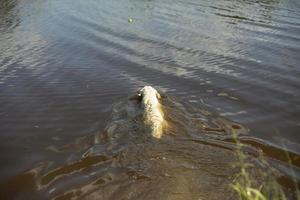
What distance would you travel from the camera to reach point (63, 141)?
27.9ft

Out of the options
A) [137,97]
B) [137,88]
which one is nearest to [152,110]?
[137,97]

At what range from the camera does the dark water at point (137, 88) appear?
7109 millimetres

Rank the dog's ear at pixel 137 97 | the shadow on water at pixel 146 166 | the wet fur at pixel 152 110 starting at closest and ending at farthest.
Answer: the shadow on water at pixel 146 166 → the wet fur at pixel 152 110 → the dog's ear at pixel 137 97

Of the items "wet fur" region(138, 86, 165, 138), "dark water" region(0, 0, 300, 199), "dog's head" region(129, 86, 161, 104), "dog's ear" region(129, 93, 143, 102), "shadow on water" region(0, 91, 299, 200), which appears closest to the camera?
"shadow on water" region(0, 91, 299, 200)

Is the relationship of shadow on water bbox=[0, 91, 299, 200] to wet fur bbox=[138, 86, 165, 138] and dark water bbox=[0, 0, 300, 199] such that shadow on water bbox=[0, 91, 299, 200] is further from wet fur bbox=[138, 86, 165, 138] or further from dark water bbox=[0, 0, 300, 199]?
wet fur bbox=[138, 86, 165, 138]

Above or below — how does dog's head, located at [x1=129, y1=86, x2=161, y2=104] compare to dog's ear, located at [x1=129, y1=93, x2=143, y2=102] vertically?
above

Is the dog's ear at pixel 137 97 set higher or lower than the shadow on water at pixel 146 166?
lower

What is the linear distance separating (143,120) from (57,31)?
341 inches

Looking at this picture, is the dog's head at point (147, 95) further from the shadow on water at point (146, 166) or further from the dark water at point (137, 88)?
the shadow on water at point (146, 166)

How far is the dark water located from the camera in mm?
7109

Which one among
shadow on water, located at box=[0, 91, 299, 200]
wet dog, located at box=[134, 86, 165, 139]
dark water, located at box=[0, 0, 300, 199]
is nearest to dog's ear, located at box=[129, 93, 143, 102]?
wet dog, located at box=[134, 86, 165, 139]

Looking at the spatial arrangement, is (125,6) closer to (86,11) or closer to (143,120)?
(86,11)

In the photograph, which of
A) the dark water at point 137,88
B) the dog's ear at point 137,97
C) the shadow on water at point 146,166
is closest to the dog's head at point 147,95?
the dog's ear at point 137,97

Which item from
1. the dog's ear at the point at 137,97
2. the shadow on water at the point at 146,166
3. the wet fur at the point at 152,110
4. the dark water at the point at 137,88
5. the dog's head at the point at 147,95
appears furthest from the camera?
the dog's ear at the point at 137,97
